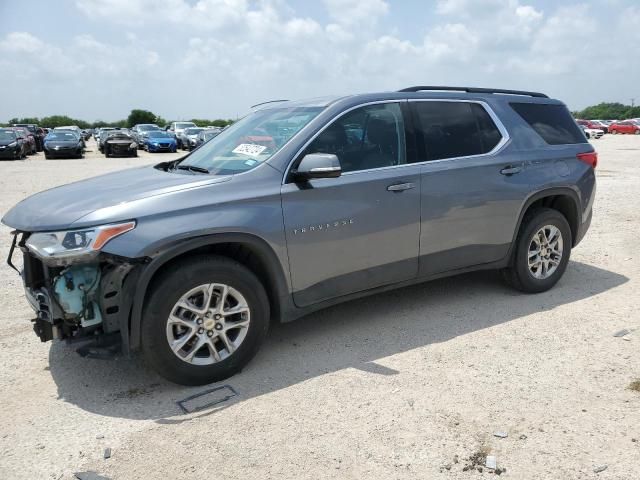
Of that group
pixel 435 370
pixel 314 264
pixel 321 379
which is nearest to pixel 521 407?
pixel 435 370

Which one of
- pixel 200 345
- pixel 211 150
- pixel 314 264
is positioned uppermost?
pixel 211 150

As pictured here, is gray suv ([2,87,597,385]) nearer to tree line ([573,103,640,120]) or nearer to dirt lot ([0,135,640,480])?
dirt lot ([0,135,640,480])

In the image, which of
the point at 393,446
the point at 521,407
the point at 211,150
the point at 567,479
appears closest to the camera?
the point at 567,479

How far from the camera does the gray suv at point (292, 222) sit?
3.26 metres

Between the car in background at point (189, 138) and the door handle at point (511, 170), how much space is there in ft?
90.0

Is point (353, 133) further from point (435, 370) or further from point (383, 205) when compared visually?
point (435, 370)

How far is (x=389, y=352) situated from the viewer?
3961 mm

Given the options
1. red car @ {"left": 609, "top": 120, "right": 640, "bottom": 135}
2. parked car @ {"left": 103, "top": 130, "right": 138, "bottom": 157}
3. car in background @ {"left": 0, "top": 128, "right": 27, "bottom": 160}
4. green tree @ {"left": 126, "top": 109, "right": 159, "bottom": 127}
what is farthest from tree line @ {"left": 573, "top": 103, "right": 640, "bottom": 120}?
car in background @ {"left": 0, "top": 128, "right": 27, "bottom": 160}

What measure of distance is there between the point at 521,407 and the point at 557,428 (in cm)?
25

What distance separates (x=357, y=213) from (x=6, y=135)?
1024 inches

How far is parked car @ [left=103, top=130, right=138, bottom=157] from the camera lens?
26.9m

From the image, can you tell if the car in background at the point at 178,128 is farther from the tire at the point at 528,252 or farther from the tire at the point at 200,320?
the tire at the point at 200,320

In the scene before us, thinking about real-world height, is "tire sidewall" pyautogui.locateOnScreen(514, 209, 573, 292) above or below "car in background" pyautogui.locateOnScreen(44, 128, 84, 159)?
below

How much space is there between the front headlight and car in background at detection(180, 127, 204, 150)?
1110 inches
